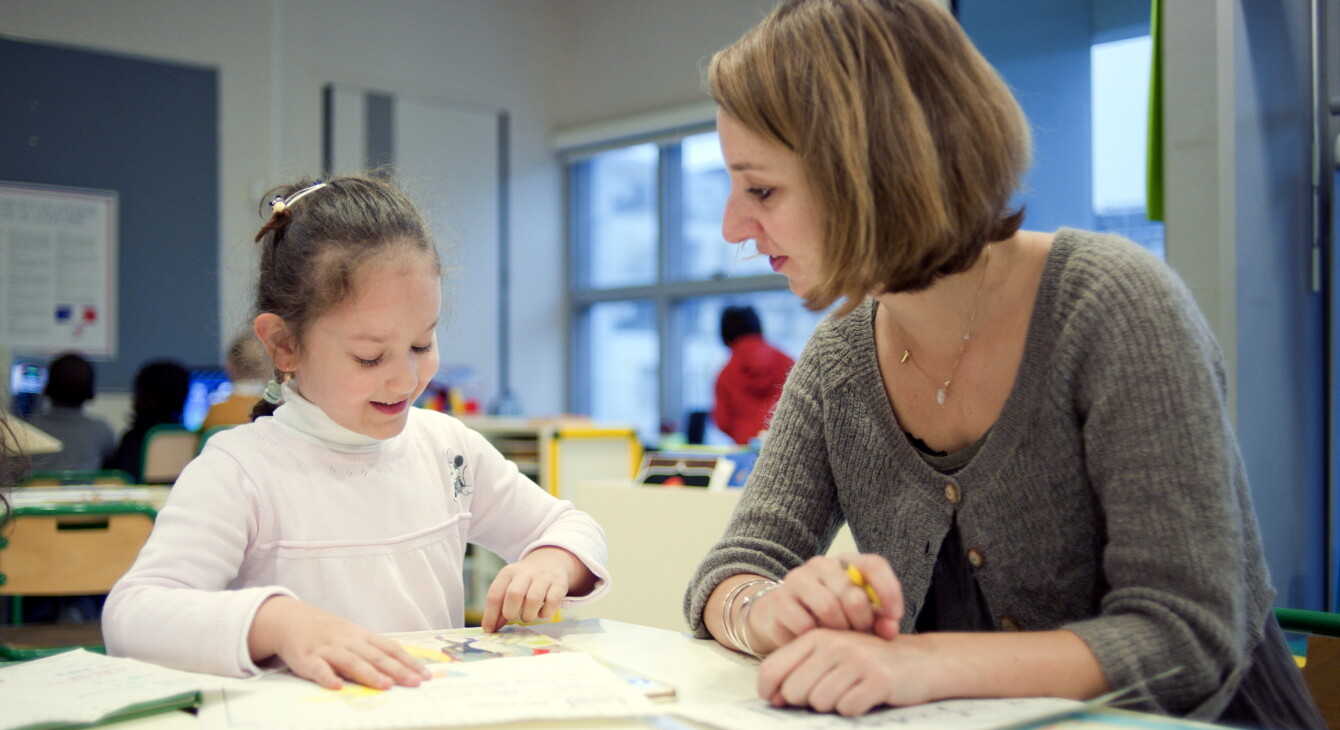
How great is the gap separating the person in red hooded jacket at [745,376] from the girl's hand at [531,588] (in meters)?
3.68

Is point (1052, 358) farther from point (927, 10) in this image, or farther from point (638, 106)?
point (638, 106)

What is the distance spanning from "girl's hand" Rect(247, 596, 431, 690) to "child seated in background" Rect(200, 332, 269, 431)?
Result: 1.58ft

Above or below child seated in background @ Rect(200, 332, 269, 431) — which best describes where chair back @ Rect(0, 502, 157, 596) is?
Result: below

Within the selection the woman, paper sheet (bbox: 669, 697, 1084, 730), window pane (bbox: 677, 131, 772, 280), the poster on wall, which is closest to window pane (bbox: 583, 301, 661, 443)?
window pane (bbox: 677, 131, 772, 280)

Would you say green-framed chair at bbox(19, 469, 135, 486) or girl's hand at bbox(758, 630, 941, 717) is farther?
green-framed chair at bbox(19, 469, 135, 486)

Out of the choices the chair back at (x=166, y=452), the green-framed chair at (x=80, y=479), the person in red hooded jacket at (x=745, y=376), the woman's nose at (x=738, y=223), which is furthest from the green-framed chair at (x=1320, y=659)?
the person in red hooded jacket at (x=745, y=376)

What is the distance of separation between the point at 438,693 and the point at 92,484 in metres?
3.14

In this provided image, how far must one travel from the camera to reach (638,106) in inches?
279

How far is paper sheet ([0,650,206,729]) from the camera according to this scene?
69 centimetres

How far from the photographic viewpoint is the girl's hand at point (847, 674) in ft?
2.33

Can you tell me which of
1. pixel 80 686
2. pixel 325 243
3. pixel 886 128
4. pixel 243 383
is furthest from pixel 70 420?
pixel 886 128

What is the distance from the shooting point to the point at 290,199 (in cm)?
123

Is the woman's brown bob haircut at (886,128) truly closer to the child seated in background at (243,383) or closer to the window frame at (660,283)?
the child seated in background at (243,383)

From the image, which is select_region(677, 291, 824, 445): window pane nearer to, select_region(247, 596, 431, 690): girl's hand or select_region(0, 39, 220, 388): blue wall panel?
select_region(0, 39, 220, 388): blue wall panel
